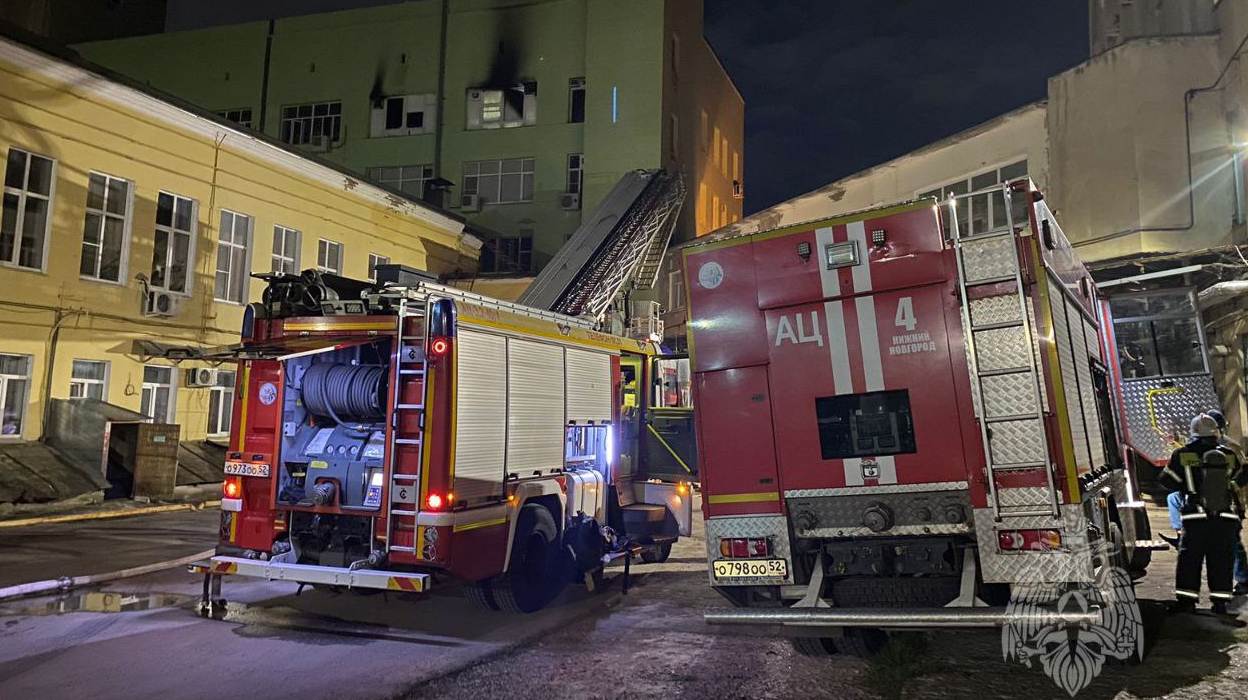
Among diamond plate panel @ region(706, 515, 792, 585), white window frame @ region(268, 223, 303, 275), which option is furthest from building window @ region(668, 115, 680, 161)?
diamond plate panel @ region(706, 515, 792, 585)

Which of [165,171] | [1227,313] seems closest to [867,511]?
[1227,313]

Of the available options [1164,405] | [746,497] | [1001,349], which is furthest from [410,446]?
[1164,405]

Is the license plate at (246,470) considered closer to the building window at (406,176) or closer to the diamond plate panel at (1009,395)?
the diamond plate panel at (1009,395)

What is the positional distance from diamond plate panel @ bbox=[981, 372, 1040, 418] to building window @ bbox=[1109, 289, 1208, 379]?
1011 centimetres

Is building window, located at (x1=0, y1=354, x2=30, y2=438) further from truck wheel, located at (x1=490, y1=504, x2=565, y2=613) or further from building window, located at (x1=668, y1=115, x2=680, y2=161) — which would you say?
building window, located at (x1=668, y1=115, x2=680, y2=161)

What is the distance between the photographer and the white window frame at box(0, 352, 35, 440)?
14.8 meters

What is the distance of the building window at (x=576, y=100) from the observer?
33.6 m

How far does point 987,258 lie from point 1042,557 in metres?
1.83

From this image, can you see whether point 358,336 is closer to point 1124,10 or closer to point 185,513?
point 185,513

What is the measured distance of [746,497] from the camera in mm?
5602

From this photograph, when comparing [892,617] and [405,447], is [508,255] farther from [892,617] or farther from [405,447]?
[892,617]

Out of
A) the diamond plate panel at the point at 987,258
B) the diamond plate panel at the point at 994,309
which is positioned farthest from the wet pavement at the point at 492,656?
the diamond plate panel at the point at 987,258

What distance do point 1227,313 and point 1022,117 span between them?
6.28 metres

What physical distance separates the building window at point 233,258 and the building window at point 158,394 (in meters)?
2.26
